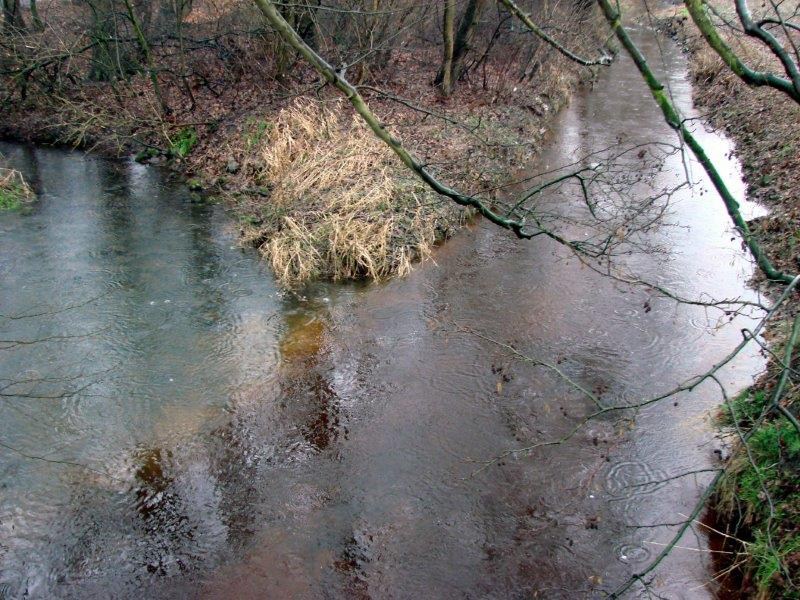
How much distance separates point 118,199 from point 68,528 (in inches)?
344

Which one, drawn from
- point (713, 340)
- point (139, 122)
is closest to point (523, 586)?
point (713, 340)

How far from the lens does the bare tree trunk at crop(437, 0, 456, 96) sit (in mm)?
16281

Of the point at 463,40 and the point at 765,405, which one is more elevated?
the point at 463,40

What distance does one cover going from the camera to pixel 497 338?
9.13 metres

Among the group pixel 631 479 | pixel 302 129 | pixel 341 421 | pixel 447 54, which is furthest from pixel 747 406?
pixel 447 54

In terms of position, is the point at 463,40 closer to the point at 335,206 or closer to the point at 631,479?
the point at 335,206

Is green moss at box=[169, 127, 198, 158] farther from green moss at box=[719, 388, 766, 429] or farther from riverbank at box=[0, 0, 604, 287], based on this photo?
green moss at box=[719, 388, 766, 429]

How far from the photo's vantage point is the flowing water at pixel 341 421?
5.97 m

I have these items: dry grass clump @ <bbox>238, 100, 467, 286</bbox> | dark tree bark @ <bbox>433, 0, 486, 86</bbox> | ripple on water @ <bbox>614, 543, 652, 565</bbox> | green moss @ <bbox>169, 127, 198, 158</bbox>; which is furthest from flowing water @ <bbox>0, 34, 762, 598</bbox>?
dark tree bark @ <bbox>433, 0, 486, 86</bbox>

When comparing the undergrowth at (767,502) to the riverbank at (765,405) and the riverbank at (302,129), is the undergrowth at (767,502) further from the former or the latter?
the riverbank at (302,129)

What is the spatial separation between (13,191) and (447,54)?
10.2 m

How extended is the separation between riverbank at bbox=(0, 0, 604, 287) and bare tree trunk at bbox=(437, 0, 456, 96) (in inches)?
11.7

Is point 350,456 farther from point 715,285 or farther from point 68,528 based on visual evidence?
point 715,285

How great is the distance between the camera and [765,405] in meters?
4.80
